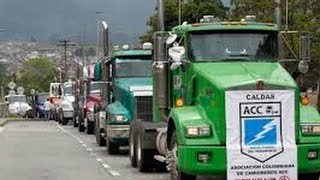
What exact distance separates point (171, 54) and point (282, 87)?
2.29 meters

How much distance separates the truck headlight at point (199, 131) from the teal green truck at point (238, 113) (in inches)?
0.6

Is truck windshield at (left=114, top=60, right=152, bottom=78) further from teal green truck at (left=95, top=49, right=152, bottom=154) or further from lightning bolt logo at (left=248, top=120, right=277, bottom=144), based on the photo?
lightning bolt logo at (left=248, top=120, right=277, bottom=144)

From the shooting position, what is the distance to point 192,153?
508 inches

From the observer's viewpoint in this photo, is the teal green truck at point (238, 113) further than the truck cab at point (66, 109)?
No

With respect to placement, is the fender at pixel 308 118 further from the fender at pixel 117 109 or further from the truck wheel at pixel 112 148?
the truck wheel at pixel 112 148

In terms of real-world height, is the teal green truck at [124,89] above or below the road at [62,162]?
above

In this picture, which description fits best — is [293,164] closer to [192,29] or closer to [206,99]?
[206,99]

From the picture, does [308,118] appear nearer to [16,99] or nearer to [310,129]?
[310,129]

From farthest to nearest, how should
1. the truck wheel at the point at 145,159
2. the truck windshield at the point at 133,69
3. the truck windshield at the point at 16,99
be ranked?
the truck windshield at the point at 16,99 → the truck windshield at the point at 133,69 → the truck wheel at the point at 145,159

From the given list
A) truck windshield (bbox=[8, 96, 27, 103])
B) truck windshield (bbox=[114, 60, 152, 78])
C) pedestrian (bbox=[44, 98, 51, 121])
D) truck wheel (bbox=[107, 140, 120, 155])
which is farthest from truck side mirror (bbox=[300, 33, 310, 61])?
truck windshield (bbox=[8, 96, 27, 103])

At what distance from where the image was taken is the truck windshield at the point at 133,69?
23203mm

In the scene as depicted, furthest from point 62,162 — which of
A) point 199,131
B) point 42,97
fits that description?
point 42,97

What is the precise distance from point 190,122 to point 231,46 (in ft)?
5.81

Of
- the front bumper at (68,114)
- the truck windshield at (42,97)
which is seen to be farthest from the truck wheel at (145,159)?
the truck windshield at (42,97)
